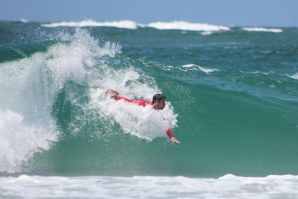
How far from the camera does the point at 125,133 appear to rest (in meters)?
11.2

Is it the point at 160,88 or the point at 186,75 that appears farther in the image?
the point at 186,75

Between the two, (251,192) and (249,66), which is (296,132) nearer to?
(251,192)

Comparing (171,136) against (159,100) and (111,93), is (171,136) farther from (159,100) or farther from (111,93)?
(111,93)

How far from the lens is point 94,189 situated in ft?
27.3

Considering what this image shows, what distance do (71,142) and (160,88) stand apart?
3.16 m

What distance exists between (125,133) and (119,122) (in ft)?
1.10

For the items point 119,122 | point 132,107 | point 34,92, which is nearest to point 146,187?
point 132,107

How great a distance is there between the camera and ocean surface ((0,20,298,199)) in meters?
8.70

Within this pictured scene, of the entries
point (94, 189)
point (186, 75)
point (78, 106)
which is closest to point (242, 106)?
point (186, 75)

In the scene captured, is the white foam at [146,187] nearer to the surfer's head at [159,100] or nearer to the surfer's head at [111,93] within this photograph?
the surfer's head at [159,100]

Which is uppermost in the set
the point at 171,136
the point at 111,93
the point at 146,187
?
the point at 111,93

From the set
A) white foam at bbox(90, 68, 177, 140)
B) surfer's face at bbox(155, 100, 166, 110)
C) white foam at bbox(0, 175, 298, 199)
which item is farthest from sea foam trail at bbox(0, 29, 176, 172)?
white foam at bbox(0, 175, 298, 199)

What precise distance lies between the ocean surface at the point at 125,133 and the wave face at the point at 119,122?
22mm

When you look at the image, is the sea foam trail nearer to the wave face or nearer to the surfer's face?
the wave face
